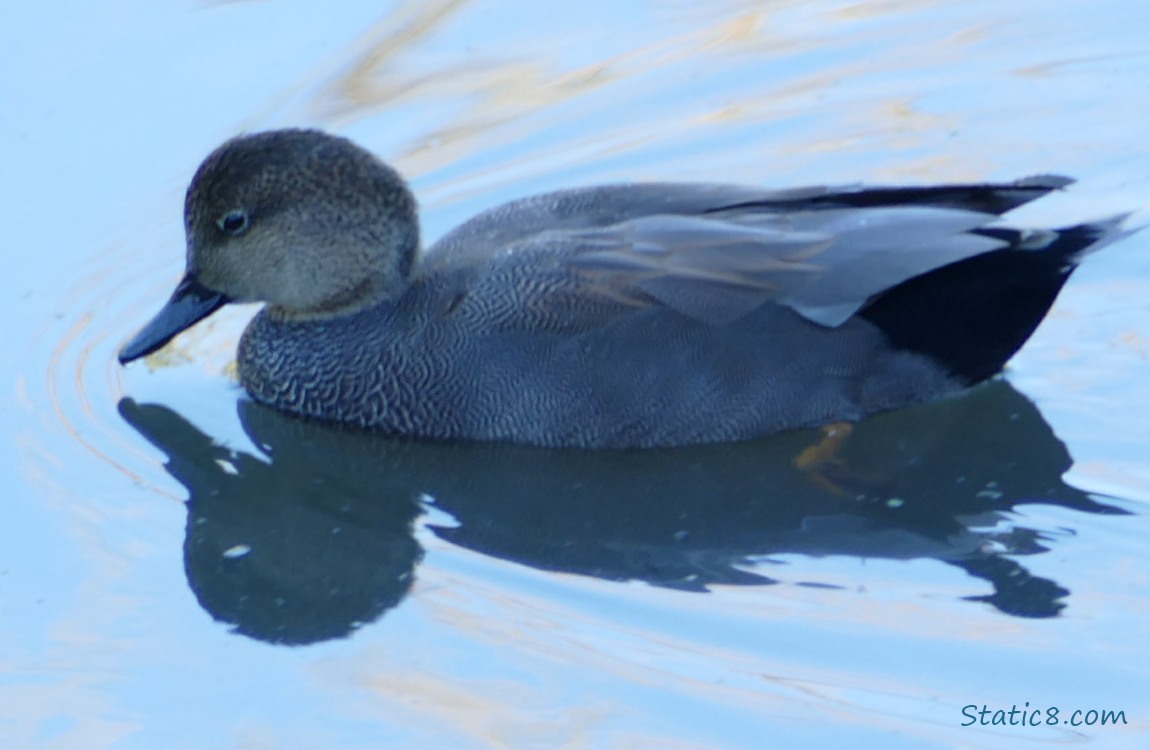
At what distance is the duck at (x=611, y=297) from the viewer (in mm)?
5688

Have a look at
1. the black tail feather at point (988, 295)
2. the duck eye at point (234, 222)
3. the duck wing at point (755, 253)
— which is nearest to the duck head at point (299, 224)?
the duck eye at point (234, 222)

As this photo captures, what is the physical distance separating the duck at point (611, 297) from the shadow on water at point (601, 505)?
0.10 meters

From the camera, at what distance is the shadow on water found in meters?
5.22

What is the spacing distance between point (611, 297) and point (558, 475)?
56 cm

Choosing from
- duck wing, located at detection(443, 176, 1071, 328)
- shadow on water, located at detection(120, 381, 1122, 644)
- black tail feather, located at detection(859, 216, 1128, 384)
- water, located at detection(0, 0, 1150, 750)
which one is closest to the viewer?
water, located at detection(0, 0, 1150, 750)

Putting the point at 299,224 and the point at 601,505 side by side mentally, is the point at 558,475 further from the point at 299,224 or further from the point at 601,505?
the point at 299,224

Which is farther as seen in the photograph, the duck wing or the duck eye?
the duck eye

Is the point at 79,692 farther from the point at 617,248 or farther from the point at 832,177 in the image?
the point at 832,177

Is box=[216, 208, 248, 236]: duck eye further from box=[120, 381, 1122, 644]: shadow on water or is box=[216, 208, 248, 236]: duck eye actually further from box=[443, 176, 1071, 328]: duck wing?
box=[443, 176, 1071, 328]: duck wing

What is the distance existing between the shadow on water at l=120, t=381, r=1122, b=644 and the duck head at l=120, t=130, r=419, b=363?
1.47 ft

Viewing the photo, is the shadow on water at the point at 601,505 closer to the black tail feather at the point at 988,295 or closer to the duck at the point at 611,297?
the duck at the point at 611,297

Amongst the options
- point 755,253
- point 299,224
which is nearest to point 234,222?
point 299,224

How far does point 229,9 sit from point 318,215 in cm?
305

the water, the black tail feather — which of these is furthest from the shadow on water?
the black tail feather
